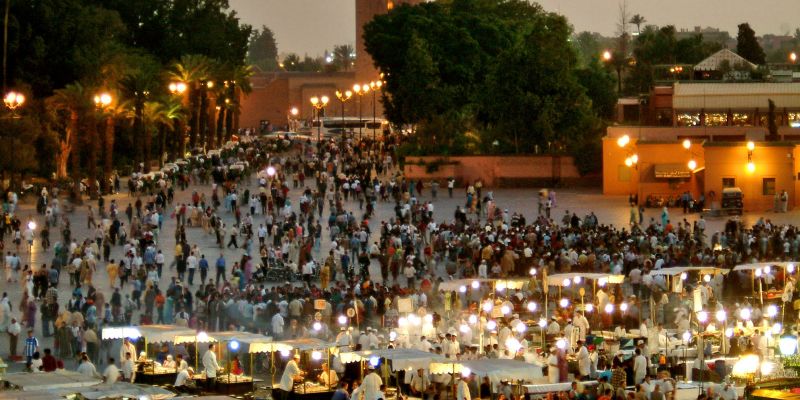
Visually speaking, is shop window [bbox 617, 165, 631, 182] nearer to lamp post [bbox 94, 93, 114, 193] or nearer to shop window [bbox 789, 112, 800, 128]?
shop window [bbox 789, 112, 800, 128]

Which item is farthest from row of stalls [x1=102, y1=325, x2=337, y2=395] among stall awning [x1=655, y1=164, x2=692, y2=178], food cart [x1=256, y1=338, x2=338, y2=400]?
stall awning [x1=655, y1=164, x2=692, y2=178]

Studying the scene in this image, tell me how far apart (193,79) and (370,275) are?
38.1 m

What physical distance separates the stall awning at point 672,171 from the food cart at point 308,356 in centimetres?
2989

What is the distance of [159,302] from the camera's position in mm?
34156

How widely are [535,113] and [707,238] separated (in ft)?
67.7

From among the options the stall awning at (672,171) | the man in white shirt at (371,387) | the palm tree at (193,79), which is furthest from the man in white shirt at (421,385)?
the palm tree at (193,79)

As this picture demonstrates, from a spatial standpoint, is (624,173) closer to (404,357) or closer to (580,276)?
(580,276)

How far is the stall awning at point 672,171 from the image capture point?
2219 inches

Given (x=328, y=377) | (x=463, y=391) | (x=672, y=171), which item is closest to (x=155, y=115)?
(x=672, y=171)

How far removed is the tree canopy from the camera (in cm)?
6431

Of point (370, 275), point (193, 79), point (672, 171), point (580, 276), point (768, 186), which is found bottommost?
point (580, 276)

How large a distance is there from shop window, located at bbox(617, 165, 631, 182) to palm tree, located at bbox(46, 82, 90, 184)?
1863 centimetres

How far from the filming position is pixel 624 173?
59812 millimetres

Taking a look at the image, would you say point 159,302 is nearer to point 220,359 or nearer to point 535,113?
point 220,359
